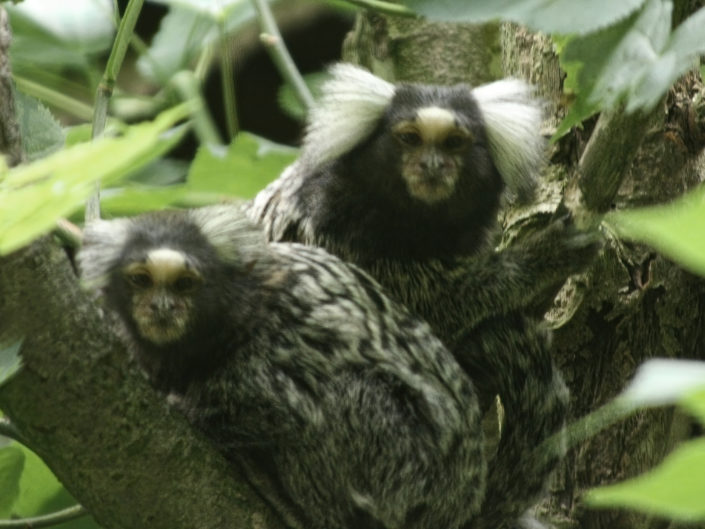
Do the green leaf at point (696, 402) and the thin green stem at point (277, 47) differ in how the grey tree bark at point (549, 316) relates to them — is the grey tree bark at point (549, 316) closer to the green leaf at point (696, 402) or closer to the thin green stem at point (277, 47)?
the thin green stem at point (277, 47)

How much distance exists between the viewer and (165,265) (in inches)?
104

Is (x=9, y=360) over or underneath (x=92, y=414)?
over

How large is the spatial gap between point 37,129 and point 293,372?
921mm

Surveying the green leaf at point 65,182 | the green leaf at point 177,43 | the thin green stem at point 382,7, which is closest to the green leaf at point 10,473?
the green leaf at point 177,43

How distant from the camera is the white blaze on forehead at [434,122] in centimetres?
327

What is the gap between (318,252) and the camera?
3.09m

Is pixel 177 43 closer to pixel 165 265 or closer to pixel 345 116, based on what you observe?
pixel 345 116

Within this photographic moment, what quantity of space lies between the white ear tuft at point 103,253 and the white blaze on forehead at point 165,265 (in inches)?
6.1

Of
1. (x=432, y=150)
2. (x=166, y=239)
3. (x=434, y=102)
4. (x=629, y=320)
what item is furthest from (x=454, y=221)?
(x=166, y=239)

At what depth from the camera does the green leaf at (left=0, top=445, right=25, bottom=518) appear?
9.36 ft

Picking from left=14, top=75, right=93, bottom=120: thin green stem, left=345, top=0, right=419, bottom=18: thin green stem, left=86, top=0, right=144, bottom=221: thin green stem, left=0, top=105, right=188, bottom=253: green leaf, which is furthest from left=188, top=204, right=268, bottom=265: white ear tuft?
left=0, top=105, right=188, bottom=253: green leaf

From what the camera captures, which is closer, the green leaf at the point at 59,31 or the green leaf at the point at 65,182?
the green leaf at the point at 65,182

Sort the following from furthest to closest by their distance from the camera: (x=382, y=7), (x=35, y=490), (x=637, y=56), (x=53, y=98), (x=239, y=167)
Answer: (x=53, y=98)
(x=239, y=167)
(x=35, y=490)
(x=382, y=7)
(x=637, y=56)

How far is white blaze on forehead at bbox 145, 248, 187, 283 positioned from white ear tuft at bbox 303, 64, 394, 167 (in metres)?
0.89
